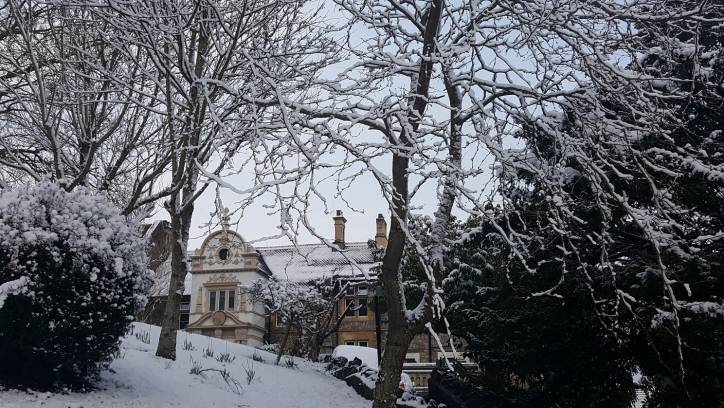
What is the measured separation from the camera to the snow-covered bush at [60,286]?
6.15m

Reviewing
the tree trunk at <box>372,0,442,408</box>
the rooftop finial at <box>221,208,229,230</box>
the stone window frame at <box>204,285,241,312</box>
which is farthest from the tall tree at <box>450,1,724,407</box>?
the stone window frame at <box>204,285,241,312</box>

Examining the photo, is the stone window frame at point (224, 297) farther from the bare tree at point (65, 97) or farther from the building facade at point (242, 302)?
the bare tree at point (65, 97)

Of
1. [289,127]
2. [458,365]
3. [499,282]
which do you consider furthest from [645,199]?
[289,127]

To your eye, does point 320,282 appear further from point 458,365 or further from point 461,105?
point 461,105

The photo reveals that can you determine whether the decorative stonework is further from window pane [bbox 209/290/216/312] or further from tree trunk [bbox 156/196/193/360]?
tree trunk [bbox 156/196/193/360]

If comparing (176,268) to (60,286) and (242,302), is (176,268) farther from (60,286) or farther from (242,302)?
(242,302)

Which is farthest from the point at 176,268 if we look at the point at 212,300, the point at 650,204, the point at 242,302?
the point at 212,300

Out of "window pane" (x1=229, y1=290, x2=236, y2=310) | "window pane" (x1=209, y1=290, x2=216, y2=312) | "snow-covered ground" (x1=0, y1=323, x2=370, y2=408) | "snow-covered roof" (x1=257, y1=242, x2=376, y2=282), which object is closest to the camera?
"snow-covered ground" (x1=0, y1=323, x2=370, y2=408)

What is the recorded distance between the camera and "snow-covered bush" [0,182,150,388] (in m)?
6.15

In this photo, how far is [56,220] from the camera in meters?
6.59

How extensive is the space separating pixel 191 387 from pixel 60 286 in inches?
115

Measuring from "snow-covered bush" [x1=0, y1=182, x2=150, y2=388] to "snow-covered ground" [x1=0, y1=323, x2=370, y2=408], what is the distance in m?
0.42

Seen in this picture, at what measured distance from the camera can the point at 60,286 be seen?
6.39m

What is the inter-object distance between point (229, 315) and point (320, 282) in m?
11.3
